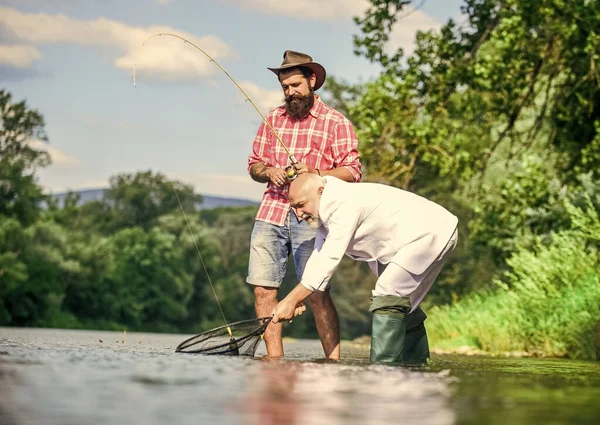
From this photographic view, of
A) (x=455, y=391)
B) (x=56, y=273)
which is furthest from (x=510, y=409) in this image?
(x=56, y=273)

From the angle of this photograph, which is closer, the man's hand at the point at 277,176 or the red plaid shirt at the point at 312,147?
the man's hand at the point at 277,176

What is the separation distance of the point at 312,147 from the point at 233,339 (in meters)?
1.66

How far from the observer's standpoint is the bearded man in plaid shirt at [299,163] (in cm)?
844

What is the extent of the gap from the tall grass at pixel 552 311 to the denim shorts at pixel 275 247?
13.7 ft

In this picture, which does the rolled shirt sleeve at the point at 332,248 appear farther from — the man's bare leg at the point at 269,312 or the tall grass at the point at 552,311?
the tall grass at the point at 552,311

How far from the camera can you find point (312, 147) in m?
8.63

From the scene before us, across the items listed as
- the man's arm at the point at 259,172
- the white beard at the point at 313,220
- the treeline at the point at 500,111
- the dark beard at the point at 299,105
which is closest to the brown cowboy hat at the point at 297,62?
the dark beard at the point at 299,105

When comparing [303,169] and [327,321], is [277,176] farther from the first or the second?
[327,321]

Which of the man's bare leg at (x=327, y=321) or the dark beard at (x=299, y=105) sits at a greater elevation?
the dark beard at (x=299, y=105)

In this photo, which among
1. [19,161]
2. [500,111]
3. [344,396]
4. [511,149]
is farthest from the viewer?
[19,161]

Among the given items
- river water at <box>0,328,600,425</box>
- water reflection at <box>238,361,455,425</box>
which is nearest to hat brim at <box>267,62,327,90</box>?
river water at <box>0,328,600,425</box>

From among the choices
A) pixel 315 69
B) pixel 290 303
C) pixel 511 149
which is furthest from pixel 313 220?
pixel 511 149

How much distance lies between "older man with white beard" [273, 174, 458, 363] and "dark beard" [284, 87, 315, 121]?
1.40 metres

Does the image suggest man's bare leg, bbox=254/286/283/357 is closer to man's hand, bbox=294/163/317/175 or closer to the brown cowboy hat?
man's hand, bbox=294/163/317/175
